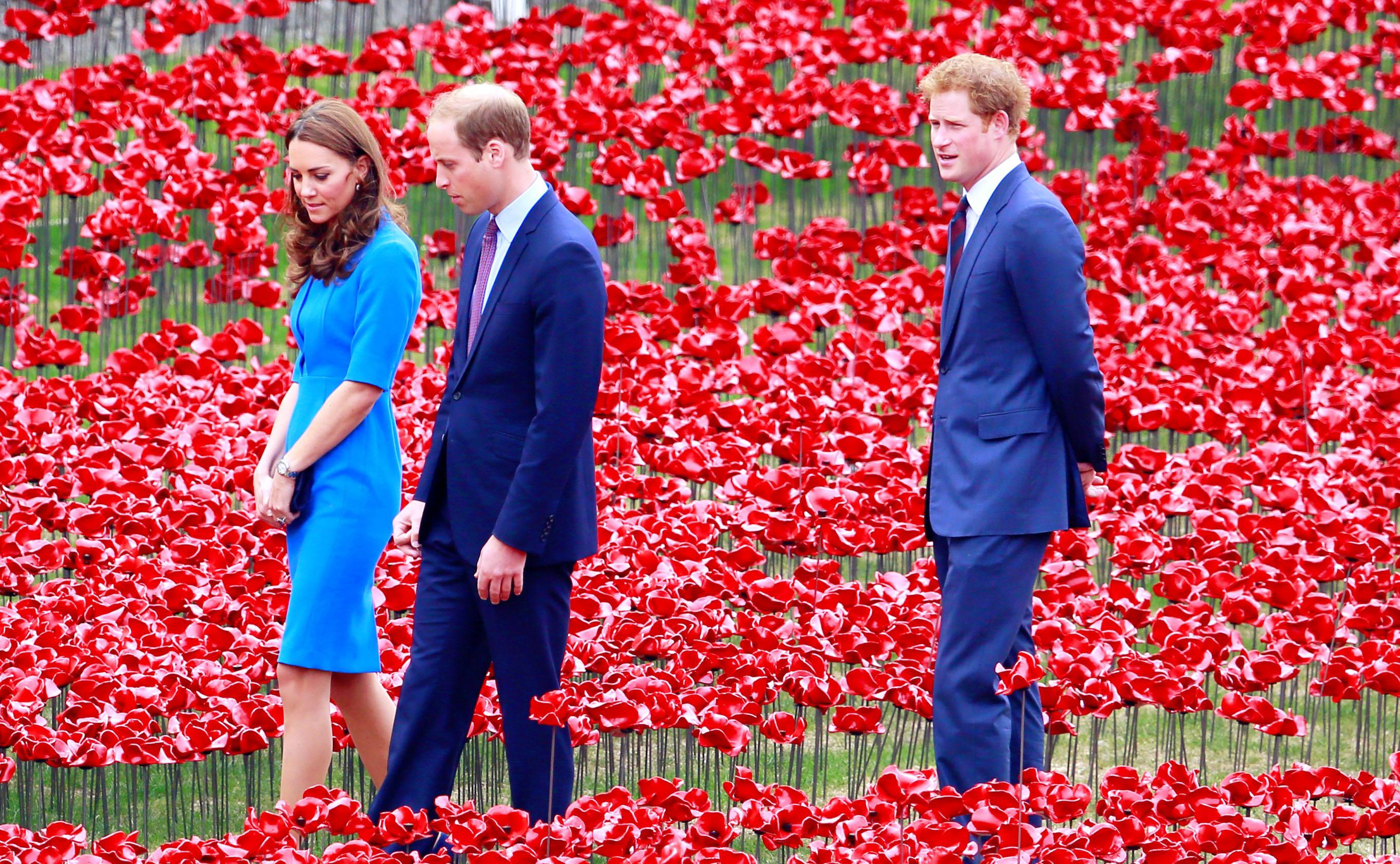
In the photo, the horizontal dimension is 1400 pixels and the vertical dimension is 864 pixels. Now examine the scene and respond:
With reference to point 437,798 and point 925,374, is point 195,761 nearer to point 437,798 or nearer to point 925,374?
point 437,798

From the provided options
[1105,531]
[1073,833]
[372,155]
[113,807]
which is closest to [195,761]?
[113,807]

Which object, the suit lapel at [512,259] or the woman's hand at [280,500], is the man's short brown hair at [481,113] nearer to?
the suit lapel at [512,259]

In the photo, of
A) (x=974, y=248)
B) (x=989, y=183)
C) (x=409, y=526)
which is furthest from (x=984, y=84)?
(x=409, y=526)

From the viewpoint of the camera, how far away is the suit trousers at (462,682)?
4156 millimetres

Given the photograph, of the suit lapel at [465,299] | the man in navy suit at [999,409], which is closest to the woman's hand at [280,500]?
the suit lapel at [465,299]

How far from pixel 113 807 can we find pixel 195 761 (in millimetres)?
740

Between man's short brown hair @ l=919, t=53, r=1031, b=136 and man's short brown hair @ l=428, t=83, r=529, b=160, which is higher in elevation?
man's short brown hair @ l=919, t=53, r=1031, b=136

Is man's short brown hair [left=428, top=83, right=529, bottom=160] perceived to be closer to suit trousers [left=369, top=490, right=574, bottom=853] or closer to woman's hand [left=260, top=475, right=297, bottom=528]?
suit trousers [left=369, top=490, right=574, bottom=853]

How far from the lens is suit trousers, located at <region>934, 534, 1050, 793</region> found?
14.0ft

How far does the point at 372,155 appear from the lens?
438cm

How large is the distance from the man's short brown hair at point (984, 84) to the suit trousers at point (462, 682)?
147 centimetres

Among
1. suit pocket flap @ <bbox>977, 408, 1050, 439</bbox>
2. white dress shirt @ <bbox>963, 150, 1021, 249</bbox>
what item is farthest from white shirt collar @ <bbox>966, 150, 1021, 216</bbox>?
suit pocket flap @ <bbox>977, 408, 1050, 439</bbox>

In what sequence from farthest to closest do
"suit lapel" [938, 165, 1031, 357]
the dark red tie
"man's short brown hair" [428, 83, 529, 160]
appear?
1. the dark red tie
2. "suit lapel" [938, 165, 1031, 357]
3. "man's short brown hair" [428, 83, 529, 160]

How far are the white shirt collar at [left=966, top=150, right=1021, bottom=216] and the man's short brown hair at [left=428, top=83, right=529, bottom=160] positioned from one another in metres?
1.15
